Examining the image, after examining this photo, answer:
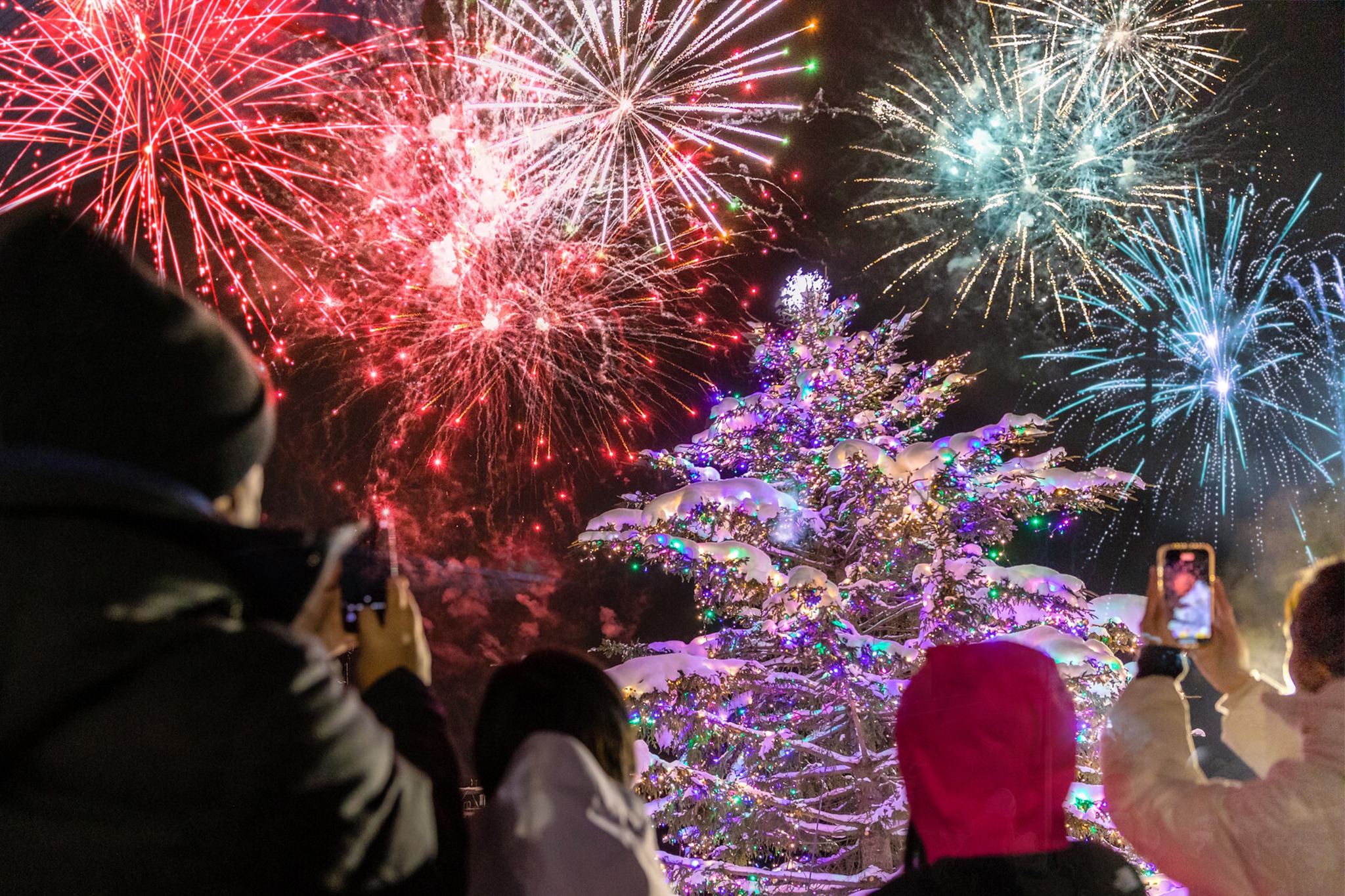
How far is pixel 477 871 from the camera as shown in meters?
1.40

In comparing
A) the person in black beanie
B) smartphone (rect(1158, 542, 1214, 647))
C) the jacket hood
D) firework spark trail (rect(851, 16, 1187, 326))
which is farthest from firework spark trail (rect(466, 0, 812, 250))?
the person in black beanie

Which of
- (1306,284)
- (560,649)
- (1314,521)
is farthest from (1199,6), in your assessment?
(560,649)

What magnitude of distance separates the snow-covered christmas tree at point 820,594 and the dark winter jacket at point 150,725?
16.5 feet

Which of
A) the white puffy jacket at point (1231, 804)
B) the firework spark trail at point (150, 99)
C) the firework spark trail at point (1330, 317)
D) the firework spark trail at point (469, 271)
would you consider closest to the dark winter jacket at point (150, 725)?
the white puffy jacket at point (1231, 804)

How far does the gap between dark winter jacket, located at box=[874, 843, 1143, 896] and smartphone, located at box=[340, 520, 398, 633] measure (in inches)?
43.3

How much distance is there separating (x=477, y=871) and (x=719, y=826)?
525 centimetres

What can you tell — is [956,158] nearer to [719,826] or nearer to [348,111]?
[348,111]

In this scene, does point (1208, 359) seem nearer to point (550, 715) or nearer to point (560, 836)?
point (550, 715)

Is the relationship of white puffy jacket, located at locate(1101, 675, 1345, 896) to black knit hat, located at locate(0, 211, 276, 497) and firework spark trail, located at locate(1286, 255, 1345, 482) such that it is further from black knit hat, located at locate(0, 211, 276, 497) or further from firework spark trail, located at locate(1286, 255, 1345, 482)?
firework spark trail, located at locate(1286, 255, 1345, 482)

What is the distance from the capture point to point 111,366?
1.13 m

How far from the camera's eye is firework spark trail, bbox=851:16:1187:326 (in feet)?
23.6

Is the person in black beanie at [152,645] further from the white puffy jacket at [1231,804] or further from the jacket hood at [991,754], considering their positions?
the white puffy jacket at [1231,804]

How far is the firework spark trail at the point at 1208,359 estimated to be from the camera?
290 inches

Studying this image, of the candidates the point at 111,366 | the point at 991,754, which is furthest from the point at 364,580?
the point at 991,754
